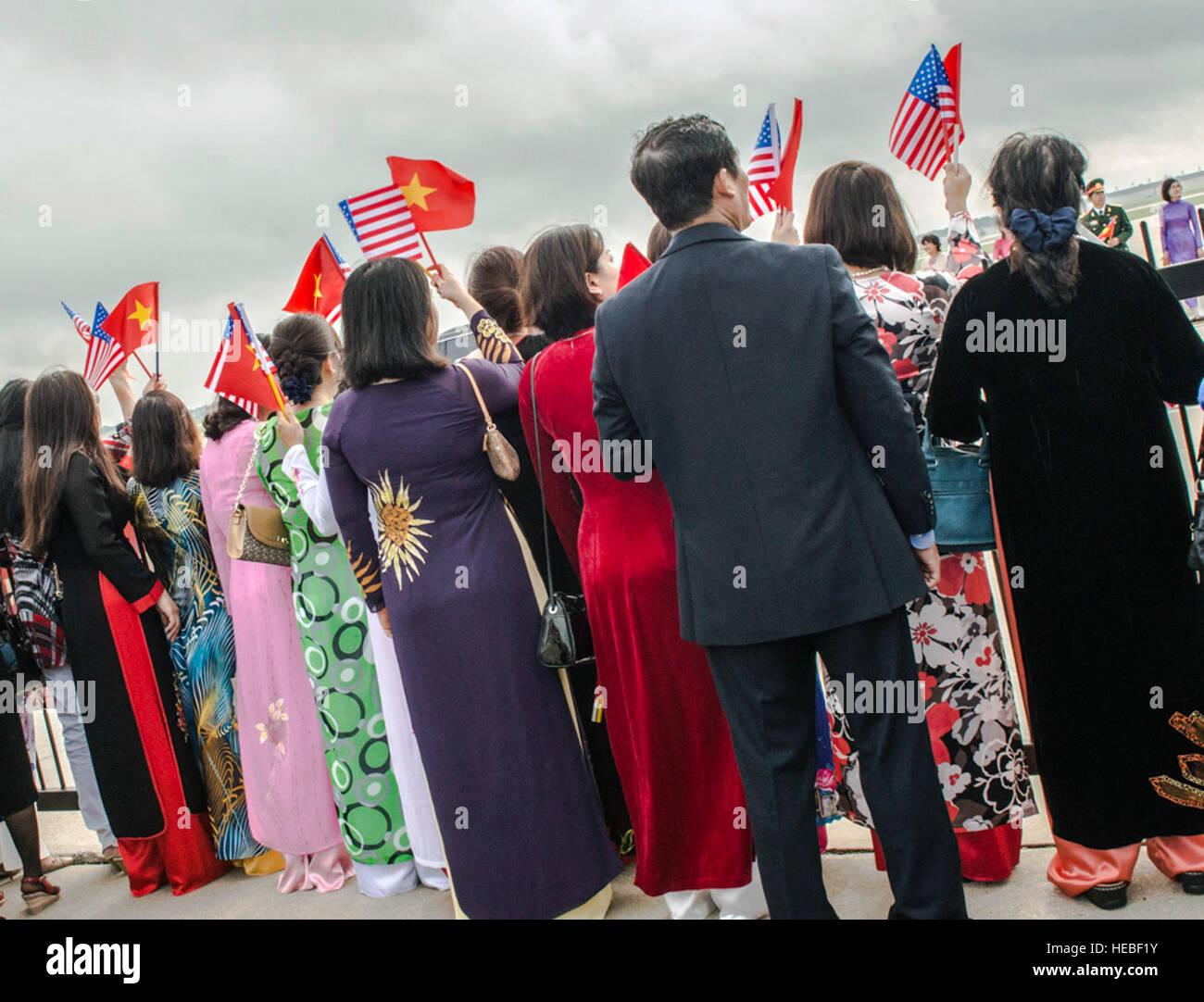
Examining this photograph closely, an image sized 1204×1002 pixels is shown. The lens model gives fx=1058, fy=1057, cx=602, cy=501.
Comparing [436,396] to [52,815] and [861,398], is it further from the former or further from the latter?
[52,815]

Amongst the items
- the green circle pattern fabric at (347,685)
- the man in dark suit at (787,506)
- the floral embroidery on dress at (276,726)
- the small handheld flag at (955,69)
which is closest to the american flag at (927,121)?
the small handheld flag at (955,69)

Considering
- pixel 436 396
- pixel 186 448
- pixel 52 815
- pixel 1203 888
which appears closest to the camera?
pixel 1203 888

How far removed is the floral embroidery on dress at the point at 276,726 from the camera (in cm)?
375

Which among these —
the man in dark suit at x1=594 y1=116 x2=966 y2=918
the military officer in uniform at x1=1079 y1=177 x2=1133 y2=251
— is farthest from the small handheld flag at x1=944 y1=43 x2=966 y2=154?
the military officer in uniform at x1=1079 y1=177 x2=1133 y2=251

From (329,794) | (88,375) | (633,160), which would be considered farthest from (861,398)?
(88,375)

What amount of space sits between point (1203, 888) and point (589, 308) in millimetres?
2078

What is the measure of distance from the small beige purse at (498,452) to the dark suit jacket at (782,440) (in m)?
0.79

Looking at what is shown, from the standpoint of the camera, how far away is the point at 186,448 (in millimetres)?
4000

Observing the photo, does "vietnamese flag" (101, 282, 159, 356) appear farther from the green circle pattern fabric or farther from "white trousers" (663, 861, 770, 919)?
"white trousers" (663, 861, 770, 919)

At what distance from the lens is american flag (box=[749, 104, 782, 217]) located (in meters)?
3.14

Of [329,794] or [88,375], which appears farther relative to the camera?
[88,375]

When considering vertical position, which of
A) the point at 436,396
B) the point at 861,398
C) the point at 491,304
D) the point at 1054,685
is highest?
the point at 491,304

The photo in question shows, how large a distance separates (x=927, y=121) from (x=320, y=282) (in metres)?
2.42

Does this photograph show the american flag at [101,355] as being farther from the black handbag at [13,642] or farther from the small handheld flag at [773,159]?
the small handheld flag at [773,159]
